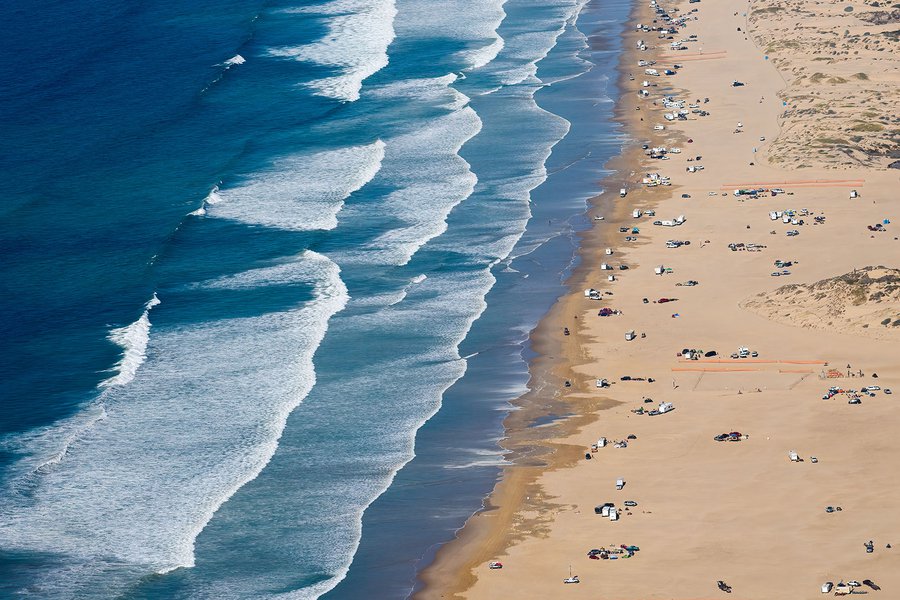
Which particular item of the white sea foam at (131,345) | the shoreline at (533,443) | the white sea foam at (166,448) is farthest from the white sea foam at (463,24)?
the white sea foam at (166,448)

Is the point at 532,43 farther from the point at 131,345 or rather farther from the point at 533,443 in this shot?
the point at 533,443

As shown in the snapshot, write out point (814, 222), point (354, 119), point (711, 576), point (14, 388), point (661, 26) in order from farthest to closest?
1. point (661, 26)
2. point (354, 119)
3. point (814, 222)
4. point (14, 388)
5. point (711, 576)

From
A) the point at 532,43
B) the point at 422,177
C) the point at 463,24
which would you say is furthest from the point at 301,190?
the point at 463,24

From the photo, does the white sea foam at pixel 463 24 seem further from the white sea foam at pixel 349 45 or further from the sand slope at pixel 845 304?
the sand slope at pixel 845 304

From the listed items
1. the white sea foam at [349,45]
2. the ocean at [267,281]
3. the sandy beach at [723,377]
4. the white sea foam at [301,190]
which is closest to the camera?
the sandy beach at [723,377]

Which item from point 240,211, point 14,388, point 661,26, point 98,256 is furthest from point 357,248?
point 661,26

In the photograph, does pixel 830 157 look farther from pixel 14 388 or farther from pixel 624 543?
pixel 14 388
